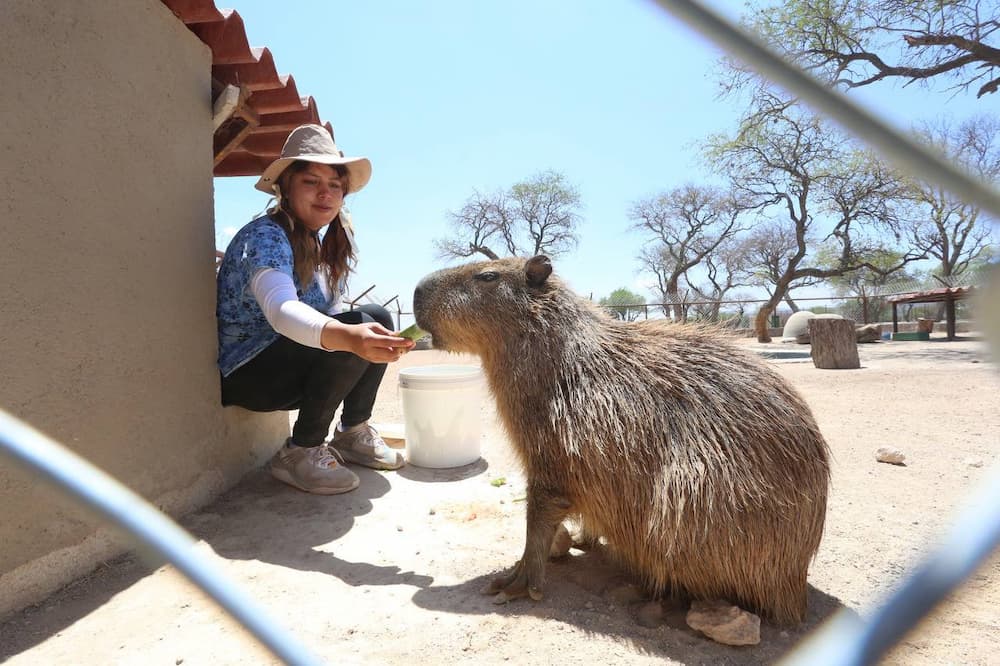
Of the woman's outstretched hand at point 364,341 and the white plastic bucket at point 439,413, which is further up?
the woman's outstretched hand at point 364,341

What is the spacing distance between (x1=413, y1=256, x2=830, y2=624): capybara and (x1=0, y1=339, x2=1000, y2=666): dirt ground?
6.8 inches

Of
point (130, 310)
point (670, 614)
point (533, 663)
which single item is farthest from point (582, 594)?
point (130, 310)

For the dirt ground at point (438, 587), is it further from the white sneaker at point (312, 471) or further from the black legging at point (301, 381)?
the black legging at point (301, 381)

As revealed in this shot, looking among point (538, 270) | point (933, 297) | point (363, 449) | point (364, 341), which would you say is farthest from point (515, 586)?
point (933, 297)

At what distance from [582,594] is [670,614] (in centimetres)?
29

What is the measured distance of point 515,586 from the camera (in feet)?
5.90

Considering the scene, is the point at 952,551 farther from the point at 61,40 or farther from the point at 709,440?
the point at 61,40

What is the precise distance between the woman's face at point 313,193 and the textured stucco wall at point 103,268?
41 centimetres

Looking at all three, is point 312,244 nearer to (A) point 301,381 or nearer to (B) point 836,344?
(A) point 301,381

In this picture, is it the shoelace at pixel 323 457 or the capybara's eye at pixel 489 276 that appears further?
the shoelace at pixel 323 457

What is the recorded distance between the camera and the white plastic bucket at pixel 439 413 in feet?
10.4

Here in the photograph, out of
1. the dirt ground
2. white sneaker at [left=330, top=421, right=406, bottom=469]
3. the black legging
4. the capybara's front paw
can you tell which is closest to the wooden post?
the dirt ground

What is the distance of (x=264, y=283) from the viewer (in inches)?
88.2

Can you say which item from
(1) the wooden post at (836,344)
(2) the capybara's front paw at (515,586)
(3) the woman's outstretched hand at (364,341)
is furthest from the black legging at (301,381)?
(1) the wooden post at (836,344)
